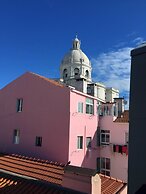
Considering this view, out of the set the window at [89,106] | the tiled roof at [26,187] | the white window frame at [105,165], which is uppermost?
the window at [89,106]

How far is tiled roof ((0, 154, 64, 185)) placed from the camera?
612 inches

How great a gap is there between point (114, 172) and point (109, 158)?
1514mm

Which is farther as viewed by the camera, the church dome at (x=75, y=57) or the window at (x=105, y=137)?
the church dome at (x=75, y=57)

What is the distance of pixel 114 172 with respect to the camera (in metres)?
25.1

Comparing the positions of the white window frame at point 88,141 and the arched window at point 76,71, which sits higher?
the arched window at point 76,71

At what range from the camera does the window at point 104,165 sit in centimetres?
2581

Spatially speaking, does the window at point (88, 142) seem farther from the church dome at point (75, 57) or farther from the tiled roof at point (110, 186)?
the church dome at point (75, 57)

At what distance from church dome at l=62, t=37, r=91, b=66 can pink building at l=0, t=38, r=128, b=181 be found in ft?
103

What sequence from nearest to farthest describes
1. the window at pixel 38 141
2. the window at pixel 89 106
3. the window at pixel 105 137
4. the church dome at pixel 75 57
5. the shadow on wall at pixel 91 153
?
the window at pixel 38 141 → the shadow on wall at pixel 91 153 → the window at pixel 89 106 → the window at pixel 105 137 → the church dome at pixel 75 57

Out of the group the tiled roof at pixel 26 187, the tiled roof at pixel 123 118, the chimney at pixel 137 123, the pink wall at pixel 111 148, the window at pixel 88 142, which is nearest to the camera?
the chimney at pixel 137 123

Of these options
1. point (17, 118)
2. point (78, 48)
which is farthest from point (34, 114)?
point (78, 48)

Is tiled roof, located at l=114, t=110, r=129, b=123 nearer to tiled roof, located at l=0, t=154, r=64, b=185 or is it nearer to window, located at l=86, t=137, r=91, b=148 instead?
window, located at l=86, t=137, r=91, b=148

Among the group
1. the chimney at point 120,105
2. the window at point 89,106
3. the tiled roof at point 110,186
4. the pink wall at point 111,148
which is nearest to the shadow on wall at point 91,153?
the pink wall at point 111,148

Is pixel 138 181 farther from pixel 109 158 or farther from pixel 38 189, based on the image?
pixel 109 158
